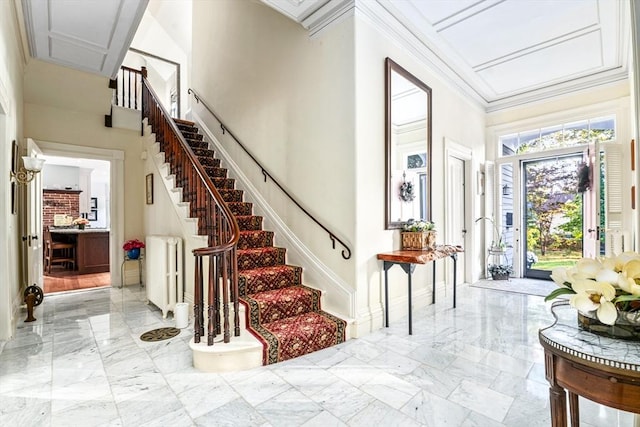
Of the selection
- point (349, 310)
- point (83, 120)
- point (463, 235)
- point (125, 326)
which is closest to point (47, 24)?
point (83, 120)

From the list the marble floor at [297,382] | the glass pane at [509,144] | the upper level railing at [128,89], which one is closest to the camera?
the marble floor at [297,382]

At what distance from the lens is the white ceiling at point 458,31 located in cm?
309

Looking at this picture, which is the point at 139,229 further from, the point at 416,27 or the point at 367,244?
the point at 416,27

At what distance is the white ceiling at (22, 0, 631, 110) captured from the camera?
3.09m

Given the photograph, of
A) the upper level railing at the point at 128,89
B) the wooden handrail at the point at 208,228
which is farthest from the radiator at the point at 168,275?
the upper level railing at the point at 128,89

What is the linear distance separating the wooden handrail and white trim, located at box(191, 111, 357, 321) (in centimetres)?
90

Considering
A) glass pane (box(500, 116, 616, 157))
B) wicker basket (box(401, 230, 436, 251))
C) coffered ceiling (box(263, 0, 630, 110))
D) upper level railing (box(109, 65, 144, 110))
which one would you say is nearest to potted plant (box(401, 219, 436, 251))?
wicker basket (box(401, 230, 436, 251))

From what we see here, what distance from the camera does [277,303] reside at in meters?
2.92

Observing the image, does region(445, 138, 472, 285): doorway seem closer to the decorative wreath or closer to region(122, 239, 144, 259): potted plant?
the decorative wreath

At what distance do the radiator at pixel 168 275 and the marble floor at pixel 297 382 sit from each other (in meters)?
0.39

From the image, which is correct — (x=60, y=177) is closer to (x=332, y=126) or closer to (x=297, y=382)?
(x=332, y=126)

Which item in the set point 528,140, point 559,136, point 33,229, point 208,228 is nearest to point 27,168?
point 33,229

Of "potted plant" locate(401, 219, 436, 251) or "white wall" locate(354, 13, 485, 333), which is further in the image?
"potted plant" locate(401, 219, 436, 251)

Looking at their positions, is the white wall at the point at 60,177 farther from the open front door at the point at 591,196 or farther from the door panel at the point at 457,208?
the open front door at the point at 591,196
